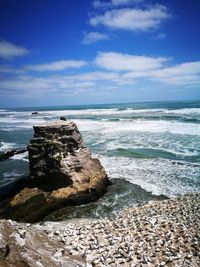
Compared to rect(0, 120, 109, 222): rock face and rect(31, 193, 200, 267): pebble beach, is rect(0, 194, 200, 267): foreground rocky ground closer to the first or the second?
rect(31, 193, 200, 267): pebble beach

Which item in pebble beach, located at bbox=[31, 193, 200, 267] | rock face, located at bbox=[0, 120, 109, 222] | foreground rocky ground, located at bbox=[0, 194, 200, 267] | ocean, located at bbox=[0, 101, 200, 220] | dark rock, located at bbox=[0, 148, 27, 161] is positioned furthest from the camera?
dark rock, located at bbox=[0, 148, 27, 161]

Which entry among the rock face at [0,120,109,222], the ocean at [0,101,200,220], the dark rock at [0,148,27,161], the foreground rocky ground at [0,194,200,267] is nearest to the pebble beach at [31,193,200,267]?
the foreground rocky ground at [0,194,200,267]

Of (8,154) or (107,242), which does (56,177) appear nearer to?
(107,242)

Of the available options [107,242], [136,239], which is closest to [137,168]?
[136,239]

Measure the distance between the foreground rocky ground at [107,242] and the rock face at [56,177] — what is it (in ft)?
11.6

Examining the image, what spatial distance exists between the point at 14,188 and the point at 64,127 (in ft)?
15.4

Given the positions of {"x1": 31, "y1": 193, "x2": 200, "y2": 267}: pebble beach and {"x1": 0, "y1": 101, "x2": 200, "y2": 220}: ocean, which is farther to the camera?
{"x1": 0, "y1": 101, "x2": 200, "y2": 220}: ocean

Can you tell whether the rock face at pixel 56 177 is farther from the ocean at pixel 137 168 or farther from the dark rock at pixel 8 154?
the dark rock at pixel 8 154

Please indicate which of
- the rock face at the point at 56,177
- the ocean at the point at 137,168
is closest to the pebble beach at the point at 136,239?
the ocean at the point at 137,168

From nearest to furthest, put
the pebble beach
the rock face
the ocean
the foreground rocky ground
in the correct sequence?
the foreground rocky ground → the pebble beach → the rock face → the ocean

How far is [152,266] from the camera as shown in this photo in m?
7.78

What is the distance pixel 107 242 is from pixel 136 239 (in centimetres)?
97

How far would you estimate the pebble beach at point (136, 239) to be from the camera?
8.02 metres

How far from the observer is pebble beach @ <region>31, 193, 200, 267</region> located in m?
8.02
